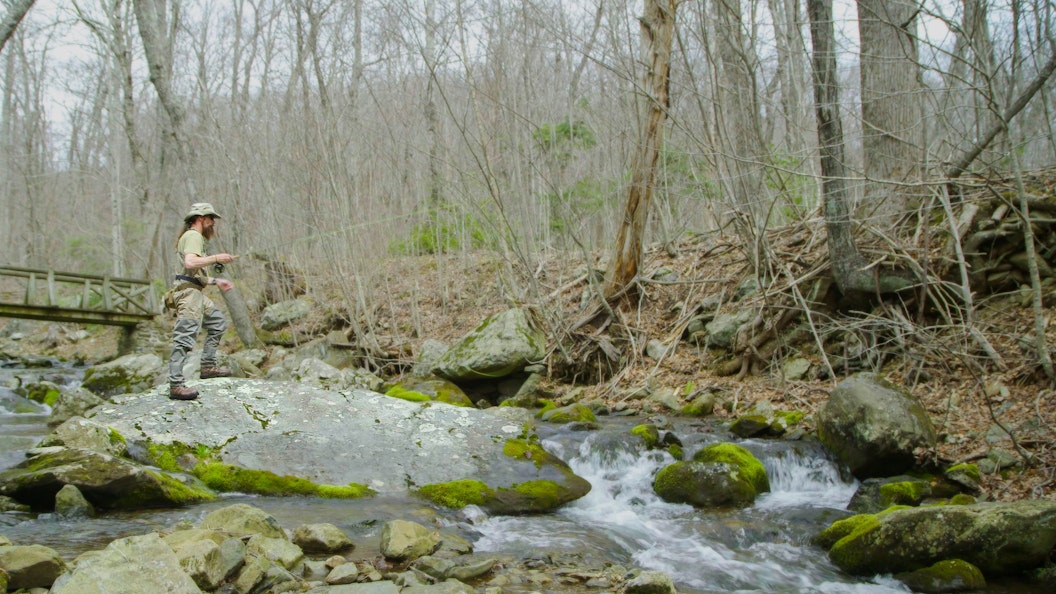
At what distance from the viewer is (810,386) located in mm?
8164

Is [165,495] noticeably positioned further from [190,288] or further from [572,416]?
[572,416]

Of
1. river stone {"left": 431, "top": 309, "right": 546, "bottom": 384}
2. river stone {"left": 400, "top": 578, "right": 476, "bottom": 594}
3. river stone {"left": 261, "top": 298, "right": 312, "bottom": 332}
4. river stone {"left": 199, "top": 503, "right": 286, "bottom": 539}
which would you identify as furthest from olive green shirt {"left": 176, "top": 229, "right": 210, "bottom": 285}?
river stone {"left": 261, "top": 298, "right": 312, "bottom": 332}

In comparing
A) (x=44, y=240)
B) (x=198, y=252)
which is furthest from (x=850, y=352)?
(x=44, y=240)

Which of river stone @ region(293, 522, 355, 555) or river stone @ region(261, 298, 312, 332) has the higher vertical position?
river stone @ region(261, 298, 312, 332)

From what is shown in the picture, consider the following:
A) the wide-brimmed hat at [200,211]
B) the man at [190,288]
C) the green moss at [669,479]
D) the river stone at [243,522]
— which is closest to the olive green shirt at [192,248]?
the man at [190,288]

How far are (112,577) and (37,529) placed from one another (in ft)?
6.12

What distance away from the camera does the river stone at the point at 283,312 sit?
48.0 feet

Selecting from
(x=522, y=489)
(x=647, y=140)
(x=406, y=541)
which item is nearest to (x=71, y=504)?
(x=406, y=541)

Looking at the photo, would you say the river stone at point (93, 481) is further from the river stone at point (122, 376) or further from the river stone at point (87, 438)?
the river stone at point (122, 376)

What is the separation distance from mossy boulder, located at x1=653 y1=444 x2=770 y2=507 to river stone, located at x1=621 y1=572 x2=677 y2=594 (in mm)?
2124

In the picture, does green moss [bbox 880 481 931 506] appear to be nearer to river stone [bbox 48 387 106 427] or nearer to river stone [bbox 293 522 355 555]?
river stone [bbox 293 522 355 555]

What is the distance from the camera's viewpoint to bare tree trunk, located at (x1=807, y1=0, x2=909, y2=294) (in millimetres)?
7406

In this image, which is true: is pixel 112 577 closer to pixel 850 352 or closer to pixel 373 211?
pixel 850 352

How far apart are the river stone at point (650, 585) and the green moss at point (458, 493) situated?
1.94 m
